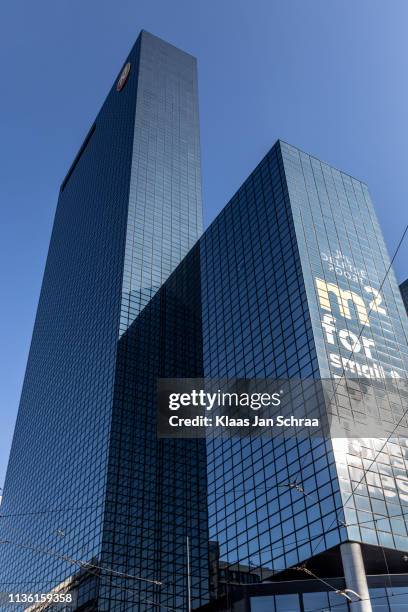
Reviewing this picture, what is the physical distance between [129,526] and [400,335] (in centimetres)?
5050

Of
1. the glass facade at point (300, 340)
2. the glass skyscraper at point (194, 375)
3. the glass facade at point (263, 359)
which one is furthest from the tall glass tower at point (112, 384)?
the glass facade at point (300, 340)

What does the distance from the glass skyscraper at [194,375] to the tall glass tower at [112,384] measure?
420mm

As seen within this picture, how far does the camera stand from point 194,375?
125 m

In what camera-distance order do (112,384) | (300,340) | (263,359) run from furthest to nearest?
(112,384)
(263,359)
(300,340)

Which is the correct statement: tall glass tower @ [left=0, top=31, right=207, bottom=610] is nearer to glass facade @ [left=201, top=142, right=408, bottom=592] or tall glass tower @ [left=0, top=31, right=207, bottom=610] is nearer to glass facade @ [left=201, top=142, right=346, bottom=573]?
glass facade @ [left=201, top=142, right=346, bottom=573]

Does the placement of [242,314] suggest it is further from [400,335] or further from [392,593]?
[392,593]

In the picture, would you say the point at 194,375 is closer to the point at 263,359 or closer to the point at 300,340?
the point at 263,359

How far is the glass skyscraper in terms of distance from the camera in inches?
2288

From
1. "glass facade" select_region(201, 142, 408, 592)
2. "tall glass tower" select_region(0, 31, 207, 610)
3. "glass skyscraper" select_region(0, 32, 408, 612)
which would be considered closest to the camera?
"glass facade" select_region(201, 142, 408, 592)

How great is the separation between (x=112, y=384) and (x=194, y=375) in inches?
818

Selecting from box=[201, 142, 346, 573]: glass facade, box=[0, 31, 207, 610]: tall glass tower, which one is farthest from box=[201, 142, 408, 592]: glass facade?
box=[0, 31, 207, 610]: tall glass tower

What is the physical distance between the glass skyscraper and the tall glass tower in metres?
0.42

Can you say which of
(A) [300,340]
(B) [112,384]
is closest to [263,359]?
(A) [300,340]

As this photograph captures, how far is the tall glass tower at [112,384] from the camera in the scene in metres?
96.9
